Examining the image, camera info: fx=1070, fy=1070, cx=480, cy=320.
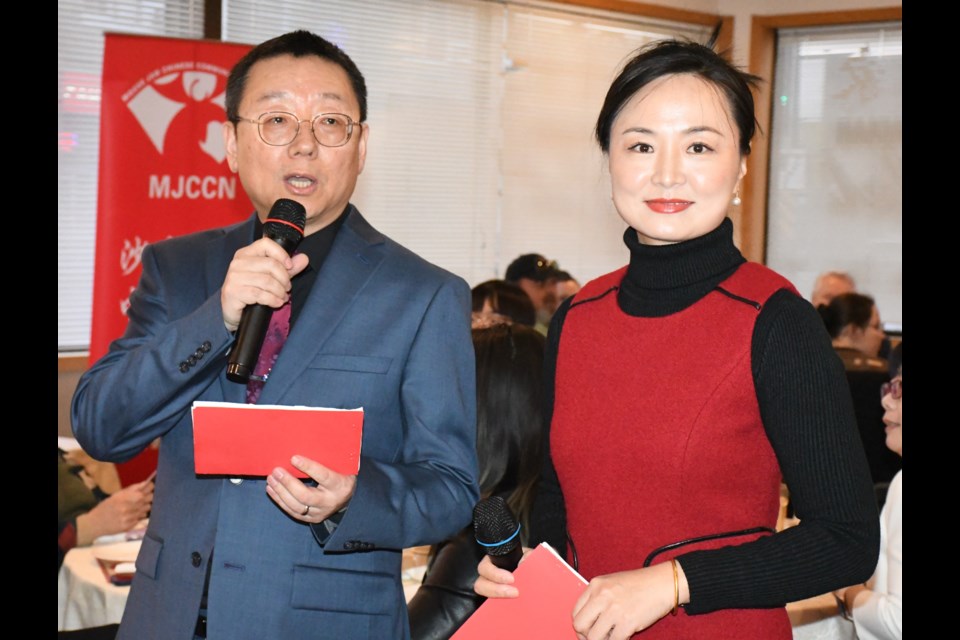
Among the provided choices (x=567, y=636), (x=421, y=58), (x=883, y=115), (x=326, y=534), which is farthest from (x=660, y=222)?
(x=883, y=115)

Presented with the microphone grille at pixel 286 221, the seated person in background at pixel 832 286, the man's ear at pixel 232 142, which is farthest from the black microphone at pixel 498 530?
the seated person in background at pixel 832 286

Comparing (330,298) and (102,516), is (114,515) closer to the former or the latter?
(102,516)

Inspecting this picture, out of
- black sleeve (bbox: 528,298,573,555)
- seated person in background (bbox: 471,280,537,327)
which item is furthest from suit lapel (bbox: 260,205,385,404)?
seated person in background (bbox: 471,280,537,327)

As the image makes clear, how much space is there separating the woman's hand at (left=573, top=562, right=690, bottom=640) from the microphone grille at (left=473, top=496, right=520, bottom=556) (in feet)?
0.43

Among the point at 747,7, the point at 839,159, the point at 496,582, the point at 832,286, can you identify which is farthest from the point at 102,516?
the point at 747,7

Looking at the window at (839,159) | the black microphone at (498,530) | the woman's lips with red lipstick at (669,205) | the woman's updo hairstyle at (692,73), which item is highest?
the window at (839,159)

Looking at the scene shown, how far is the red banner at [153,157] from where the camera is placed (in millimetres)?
4629

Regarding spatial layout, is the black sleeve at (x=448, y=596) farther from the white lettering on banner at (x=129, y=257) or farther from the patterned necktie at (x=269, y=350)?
the white lettering on banner at (x=129, y=257)

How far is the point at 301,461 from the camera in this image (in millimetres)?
1547

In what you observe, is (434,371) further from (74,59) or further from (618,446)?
(74,59)

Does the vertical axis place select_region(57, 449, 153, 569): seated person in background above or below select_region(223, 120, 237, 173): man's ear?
below

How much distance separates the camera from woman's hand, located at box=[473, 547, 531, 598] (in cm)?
148

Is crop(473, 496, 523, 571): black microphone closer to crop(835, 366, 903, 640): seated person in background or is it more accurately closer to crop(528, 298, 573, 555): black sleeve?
crop(528, 298, 573, 555): black sleeve

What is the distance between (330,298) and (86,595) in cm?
181
